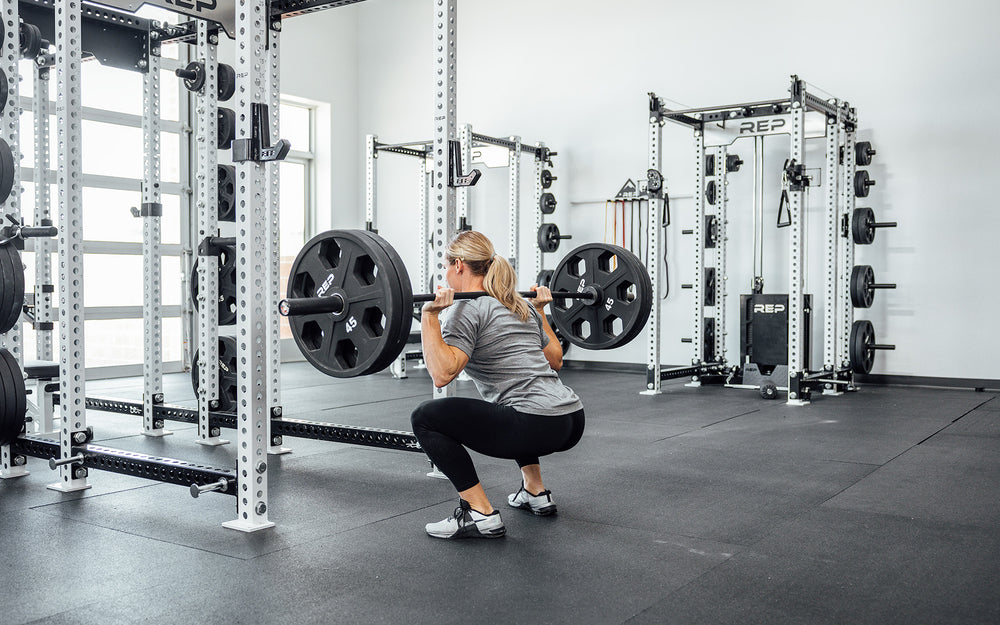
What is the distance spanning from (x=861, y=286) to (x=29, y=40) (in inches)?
210

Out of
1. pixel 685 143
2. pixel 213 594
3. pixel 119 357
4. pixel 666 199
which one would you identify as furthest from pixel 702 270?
pixel 213 594

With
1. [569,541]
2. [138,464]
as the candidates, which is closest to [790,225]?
[569,541]

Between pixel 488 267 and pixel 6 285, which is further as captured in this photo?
pixel 6 285

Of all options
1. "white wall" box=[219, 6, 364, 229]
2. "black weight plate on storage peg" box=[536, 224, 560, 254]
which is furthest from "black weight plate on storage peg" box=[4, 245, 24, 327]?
"white wall" box=[219, 6, 364, 229]

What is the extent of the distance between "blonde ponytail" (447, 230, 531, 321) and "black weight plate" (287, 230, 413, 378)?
0.76 ft

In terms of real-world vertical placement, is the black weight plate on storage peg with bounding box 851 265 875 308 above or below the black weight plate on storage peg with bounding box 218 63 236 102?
below

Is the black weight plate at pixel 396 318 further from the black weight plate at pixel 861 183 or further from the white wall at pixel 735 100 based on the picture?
the white wall at pixel 735 100

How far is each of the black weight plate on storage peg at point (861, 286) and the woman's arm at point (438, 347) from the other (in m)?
4.62

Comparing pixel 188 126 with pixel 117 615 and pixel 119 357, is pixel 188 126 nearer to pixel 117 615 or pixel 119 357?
pixel 119 357

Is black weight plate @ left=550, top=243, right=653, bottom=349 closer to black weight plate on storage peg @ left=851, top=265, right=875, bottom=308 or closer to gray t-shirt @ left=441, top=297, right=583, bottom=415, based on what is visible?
gray t-shirt @ left=441, top=297, right=583, bottom=415

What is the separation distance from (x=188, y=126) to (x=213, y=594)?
6610 mm

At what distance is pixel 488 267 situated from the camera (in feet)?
8.77

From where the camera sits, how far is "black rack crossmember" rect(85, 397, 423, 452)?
3.59 m

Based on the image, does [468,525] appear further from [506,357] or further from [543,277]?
[543,277]
